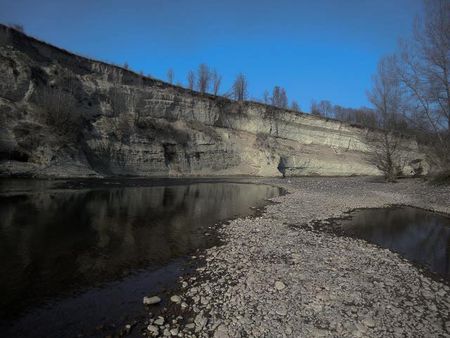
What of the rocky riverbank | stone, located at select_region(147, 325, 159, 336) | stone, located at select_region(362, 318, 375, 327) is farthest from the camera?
stone, located at select_region(362, 318, 375, 327)

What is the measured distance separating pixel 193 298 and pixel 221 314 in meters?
0.82

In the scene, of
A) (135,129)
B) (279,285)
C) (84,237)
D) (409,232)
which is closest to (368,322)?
(279,285)

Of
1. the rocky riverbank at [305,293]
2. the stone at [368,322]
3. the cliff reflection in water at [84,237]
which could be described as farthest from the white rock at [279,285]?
the cliff reflection in water at [84,237]

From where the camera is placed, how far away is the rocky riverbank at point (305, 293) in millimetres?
4875

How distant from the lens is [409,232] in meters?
12.4

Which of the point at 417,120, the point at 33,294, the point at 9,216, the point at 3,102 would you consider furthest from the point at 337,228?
the point at 3,102

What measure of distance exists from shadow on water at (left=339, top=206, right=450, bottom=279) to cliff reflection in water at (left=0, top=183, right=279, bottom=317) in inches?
221

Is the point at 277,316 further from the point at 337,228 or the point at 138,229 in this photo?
the point at 337,228

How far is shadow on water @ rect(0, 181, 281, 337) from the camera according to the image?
5141 millimetres

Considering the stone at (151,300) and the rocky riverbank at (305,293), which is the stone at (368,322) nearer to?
the rocky riverbank at (305,293)

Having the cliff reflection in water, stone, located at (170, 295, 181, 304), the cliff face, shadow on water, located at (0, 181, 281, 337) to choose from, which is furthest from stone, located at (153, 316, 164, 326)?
the cliff face

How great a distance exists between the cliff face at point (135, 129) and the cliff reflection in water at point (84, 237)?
11.7m

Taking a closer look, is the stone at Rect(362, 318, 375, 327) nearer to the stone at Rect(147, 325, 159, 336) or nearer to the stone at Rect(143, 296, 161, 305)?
the stone at Rect(147, 325, 159, 336)

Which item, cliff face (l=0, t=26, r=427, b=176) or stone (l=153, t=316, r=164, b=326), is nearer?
stone (l=153, t=316, r=164, b=326)
